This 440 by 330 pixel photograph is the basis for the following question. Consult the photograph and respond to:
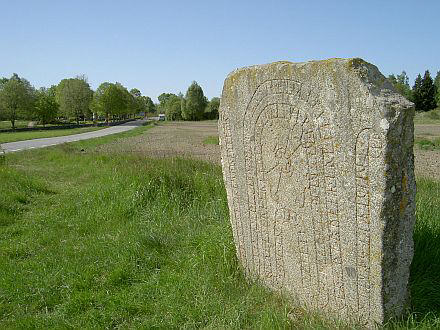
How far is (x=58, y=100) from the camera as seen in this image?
59.3 metres

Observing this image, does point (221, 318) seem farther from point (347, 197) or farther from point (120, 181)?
point (120, 181)

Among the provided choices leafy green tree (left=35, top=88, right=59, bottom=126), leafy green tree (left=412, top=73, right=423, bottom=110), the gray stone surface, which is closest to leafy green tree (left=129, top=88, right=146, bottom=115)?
leafy green tree (left=35, top=88, right=59, bottom=126)

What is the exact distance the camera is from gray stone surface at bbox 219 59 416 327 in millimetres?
2701

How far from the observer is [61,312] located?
12.2 ft

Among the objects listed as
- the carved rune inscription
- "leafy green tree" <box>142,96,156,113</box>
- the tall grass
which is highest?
"leafy green tree" <box>142,96,156,113</box>

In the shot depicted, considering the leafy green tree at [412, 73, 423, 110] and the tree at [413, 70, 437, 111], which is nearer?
the tree at [413, 70, 437, 111]

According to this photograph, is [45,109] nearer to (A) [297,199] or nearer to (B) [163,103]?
(A) [297,199]

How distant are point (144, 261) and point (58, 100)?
6107cm

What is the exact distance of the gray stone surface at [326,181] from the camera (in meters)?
2.70

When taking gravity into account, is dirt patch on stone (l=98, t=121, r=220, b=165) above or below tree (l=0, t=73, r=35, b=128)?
below

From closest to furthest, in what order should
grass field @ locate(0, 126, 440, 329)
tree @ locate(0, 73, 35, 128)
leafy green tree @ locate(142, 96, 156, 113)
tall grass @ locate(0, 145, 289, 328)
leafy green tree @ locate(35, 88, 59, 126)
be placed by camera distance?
grass field @ locate(0, 126, 440, 329) < tall grass @ locate(0, 145, 289, 328) < tree @ locate(0, 73, 35, 128) < leafy green tree @ locate(35, 88, 59, 126) < leafy green tree @ locate(142, 96, 156, 113)

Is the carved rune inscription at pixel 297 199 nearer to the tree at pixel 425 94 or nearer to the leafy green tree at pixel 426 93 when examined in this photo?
the tree at pixel 425 94

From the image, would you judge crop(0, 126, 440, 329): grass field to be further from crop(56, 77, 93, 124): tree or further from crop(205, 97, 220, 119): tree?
crop(205, 97, 220, 119): tree

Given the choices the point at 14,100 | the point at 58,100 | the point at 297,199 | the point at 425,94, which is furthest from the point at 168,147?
the point at 425,94
